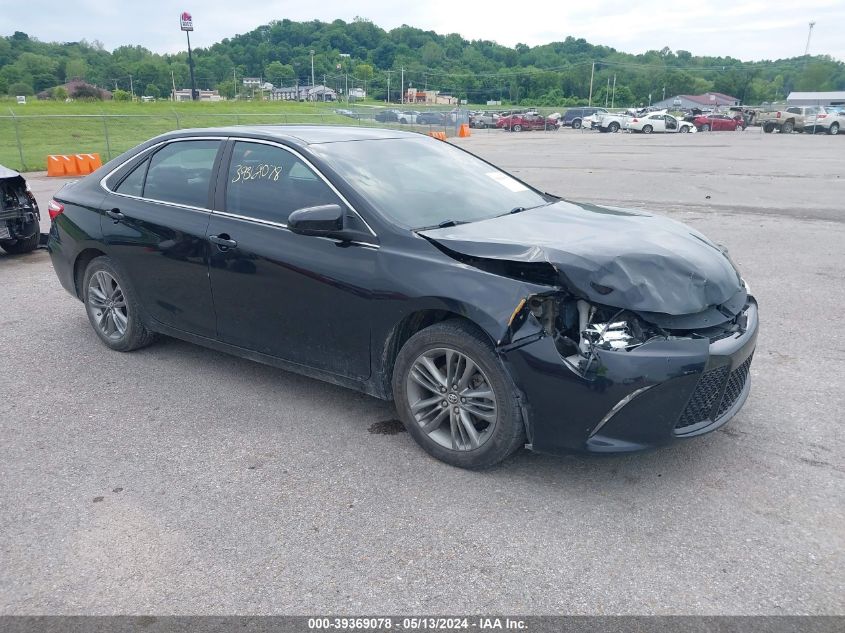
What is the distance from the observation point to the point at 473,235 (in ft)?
12.6

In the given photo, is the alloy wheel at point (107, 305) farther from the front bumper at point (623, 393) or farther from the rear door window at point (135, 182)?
the front bumper at point (623, 393)

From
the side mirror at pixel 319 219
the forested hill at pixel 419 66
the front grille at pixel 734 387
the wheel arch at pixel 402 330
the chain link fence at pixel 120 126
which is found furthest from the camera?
the forested hill at pixel 419 66

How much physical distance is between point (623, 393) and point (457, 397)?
0.85 m

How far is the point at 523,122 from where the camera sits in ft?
186

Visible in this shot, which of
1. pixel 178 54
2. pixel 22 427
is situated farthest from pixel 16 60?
pixel 22 427

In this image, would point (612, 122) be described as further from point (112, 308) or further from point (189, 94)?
point (189, 94)

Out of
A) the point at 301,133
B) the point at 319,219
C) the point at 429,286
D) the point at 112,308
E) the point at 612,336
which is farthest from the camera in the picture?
the point at 112,308

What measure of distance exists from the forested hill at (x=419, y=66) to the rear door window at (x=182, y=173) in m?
101

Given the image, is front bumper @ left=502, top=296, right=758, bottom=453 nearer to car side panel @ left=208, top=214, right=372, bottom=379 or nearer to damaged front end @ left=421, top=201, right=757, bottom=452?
damaged front end @ left=421, top=201, right=757, bottom=452

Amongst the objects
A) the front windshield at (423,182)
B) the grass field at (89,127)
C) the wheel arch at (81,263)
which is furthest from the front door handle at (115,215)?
the grass field at (89,127)

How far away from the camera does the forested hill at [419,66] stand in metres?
102

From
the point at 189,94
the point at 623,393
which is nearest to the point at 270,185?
the point at 623,393

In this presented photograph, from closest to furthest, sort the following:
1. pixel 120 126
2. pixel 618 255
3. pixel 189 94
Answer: pixel 618 255, pixel 120 126, pixel 189 94

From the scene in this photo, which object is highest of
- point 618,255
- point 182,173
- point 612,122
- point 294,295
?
point 182,173
